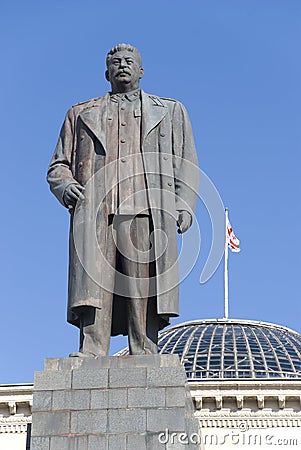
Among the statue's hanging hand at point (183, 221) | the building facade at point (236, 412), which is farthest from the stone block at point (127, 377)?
the building facade at point (236, 412)

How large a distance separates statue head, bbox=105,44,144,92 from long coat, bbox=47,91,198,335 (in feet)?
0.65

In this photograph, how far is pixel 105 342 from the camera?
42.8 ft

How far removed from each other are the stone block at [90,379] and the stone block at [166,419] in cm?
61

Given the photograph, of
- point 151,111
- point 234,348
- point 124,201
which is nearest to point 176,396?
point 124,201

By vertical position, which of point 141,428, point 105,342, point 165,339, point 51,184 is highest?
point 165,339

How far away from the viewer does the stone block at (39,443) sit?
39.9ft

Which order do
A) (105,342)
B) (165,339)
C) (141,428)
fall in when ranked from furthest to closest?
(165,339) → (105,342) → (141,428)

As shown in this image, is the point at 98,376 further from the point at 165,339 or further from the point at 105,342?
the point at 165,339

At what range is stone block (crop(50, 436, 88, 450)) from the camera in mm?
12070

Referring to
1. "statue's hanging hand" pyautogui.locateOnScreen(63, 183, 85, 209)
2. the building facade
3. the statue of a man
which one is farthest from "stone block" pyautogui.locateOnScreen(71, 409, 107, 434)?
the building facade

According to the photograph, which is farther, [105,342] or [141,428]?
[105,342]

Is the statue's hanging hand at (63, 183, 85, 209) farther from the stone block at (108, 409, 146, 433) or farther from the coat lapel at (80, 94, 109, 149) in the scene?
the stone block at (108, 409, 146, 433)

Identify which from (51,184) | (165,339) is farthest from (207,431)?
(51,184)

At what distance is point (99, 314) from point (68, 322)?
0.48m
